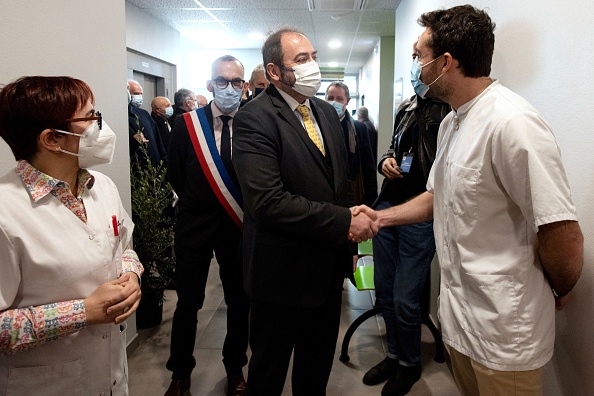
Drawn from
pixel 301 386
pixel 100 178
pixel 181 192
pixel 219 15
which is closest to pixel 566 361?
pixel 301 386

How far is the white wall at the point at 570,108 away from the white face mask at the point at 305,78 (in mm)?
802

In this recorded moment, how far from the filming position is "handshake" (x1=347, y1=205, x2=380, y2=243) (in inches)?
64.9

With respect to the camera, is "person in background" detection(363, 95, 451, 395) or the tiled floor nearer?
"person in background" detection(363, 95, 451, 395)

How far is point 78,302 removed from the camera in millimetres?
1121

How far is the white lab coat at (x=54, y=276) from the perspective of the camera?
3.45 feet

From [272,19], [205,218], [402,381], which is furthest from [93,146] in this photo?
[272,19]

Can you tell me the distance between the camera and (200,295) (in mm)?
2285

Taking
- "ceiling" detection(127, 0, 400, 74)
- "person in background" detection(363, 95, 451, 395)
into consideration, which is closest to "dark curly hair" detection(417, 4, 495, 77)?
"person in background" detection(363, 95, 451, 395)

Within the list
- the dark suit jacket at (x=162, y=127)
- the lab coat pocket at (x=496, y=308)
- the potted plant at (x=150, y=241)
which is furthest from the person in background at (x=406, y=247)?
the dark suit jacket at (x=162, y=127)

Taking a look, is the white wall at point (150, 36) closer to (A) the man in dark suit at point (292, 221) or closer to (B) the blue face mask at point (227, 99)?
(B) the blue face mask at point (227, 99)

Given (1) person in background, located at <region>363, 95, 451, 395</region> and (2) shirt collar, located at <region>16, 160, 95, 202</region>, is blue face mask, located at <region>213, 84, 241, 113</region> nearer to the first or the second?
(1) person in background, located at <region>363, 95, 451, 395</region>

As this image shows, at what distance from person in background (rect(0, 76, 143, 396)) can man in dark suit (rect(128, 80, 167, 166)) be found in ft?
7.23

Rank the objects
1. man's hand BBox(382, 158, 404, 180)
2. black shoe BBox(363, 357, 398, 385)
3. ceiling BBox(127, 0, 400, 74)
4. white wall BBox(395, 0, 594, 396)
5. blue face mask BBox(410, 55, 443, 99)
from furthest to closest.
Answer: ceiling BBox(127, 0, 400, 74) → black shoe BBox(363, 357, 398, 385) → man's hand BBox(382, 158, 404, 180) → blue face mask BBox(410, 55, 443, 99) → white wall BBox(395, 0, 594, 396)

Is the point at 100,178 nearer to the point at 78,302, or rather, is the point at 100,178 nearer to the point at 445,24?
the point at 78,302
